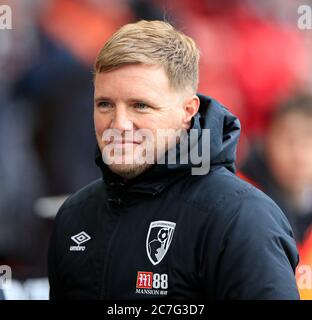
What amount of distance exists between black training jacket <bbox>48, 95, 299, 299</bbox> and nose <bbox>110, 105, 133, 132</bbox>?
0.50 feet

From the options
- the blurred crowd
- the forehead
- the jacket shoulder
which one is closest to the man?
the forehead

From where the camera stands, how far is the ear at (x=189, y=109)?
220 centimetres

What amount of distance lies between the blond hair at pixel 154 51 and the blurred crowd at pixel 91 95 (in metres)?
2.17

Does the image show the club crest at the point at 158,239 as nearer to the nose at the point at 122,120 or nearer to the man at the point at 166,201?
the man at the point at 166,201

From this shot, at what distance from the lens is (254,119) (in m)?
4.66

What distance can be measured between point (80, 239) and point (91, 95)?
2.29 m

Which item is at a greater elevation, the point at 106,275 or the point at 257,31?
the point at 257,31

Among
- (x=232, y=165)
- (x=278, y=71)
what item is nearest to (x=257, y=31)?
(x=278, y=71)

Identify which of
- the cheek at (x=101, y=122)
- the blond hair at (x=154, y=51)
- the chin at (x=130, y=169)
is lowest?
the chin at (x=130, y=169)

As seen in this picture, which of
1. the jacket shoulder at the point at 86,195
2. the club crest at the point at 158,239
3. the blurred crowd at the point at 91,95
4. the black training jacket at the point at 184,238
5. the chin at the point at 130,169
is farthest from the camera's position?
the blurred crowd at the point at 91,95

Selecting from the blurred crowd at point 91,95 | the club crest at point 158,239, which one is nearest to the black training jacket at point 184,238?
the club crest at point 158,239

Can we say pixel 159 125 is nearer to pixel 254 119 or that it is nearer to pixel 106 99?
pixel 106 99

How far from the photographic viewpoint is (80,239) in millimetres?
2283

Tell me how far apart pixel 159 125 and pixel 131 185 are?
0.21 metres
